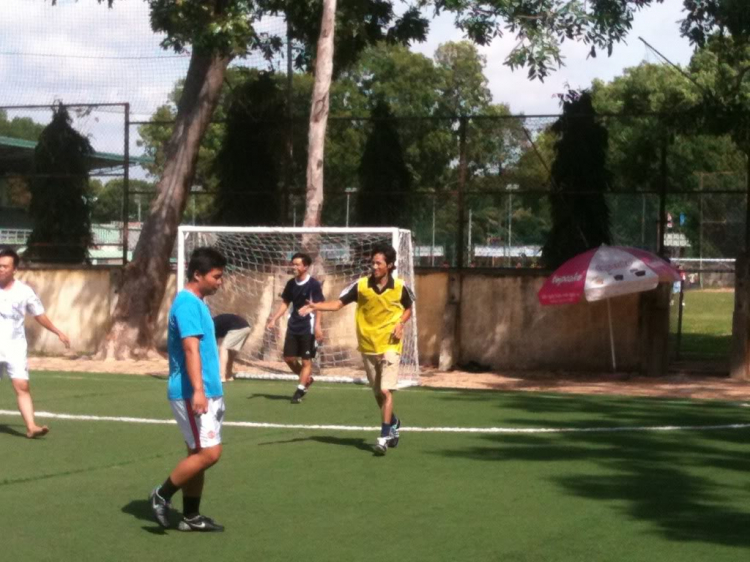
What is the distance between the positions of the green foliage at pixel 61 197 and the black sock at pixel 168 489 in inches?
706

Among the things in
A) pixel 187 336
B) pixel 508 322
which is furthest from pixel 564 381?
pixel 187 336

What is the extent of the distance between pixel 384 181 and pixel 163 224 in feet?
13.1

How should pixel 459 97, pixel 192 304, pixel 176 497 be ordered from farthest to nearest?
pixel 459 97 < pixel 176 497 < pixel 192 304

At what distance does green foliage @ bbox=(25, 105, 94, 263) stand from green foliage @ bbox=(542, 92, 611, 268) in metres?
9.44

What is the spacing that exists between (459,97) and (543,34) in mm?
45095

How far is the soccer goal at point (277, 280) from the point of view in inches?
840

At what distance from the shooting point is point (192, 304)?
8.09 m

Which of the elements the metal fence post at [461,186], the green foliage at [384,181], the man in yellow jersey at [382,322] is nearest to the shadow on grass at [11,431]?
the man in yellow jersey at [382,322]

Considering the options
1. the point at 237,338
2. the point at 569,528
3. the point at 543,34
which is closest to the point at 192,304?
the point at 569,528

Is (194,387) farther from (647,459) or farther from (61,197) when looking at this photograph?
(61,197)

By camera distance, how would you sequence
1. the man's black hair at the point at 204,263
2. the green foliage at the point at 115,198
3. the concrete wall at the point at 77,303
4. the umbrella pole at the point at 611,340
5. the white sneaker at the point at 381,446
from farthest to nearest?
1. the green foliage at the point at 115,198
2. the concrete wall at the point at 77,303
3. the umbrella pole at the point at 611,340
4. the white sneaker at the point at 381,446
5. the man's black hair at the point at 204,263

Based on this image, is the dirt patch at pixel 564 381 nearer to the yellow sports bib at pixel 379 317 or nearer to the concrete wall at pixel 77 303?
the concrete wall at pixel 77 303

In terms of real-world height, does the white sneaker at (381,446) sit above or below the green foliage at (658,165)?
below

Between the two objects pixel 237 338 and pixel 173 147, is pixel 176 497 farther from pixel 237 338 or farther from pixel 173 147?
pixel 173 147
